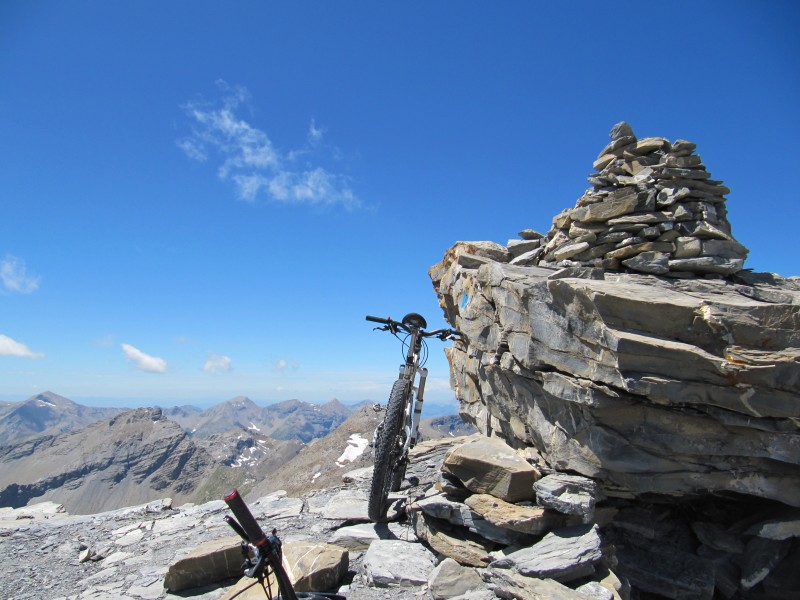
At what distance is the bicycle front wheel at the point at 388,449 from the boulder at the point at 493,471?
1376mm

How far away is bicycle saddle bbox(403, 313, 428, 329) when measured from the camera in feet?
40.4

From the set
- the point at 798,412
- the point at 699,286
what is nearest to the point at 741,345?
the point at 798,412

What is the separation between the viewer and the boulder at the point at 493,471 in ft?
31.0

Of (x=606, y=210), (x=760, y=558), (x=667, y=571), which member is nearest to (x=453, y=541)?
(x=667, y=571)

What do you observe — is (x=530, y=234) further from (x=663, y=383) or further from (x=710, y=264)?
(x=663, y=383)

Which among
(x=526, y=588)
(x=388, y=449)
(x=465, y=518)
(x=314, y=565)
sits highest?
(x=388, y=449)

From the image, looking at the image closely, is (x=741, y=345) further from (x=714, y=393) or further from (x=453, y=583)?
(x=453, y=583)

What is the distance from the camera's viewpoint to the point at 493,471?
9.72 m

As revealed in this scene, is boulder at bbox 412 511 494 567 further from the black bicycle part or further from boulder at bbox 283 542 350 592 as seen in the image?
the black bicycle part

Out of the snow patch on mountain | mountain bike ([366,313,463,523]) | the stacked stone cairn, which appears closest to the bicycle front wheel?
mountain bike ([366,313,463,523])

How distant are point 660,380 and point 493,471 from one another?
4.15 metres

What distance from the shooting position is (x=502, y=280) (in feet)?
39.8

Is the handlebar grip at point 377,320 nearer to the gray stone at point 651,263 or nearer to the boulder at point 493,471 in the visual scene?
the boulder at point 493,471

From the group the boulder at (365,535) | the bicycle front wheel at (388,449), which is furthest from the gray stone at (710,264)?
the boulder at (365,535)
